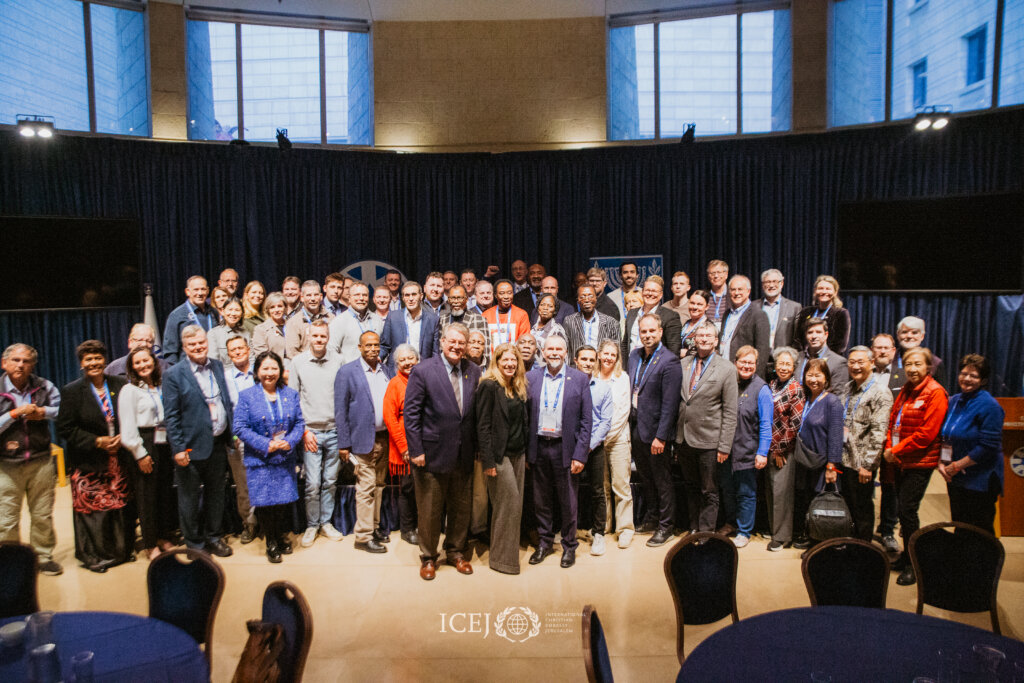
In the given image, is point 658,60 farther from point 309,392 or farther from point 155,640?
point 155,640

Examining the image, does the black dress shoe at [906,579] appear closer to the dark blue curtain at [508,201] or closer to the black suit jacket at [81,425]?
the dark blue curtain at [508,201]

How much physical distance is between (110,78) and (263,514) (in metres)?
6.32

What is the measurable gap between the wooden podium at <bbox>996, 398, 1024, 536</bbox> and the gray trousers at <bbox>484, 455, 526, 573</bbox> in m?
3.79

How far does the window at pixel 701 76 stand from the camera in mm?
7762

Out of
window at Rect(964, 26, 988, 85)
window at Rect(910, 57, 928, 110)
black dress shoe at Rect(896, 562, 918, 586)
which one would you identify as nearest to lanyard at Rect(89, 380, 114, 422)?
black dress shoe at Rect(896, 562, 918, 586)

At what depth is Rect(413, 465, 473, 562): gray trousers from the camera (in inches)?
168

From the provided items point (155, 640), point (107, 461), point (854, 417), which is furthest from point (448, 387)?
point (854, 417)

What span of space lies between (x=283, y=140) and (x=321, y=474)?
4.65m

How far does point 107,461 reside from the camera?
4316 millimetres

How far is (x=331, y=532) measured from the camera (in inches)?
194

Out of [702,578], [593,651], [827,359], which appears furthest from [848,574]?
[827,359]

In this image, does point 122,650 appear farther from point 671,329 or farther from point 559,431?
point 671,329

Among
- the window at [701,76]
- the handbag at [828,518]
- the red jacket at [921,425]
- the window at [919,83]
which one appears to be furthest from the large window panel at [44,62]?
the window at [919,83]

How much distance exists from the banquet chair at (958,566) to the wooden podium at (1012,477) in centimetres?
241
